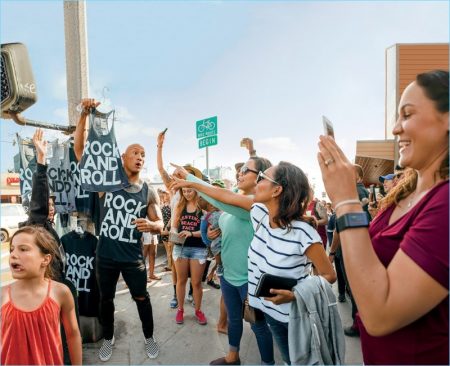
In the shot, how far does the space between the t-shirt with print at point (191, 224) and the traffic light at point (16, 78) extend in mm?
2565

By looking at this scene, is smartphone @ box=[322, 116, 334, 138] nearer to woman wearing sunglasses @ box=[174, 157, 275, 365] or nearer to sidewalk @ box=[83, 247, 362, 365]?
woman wearing sunglasses @ box=[174, 157, 275, 365]

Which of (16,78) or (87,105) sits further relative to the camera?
(87,105)

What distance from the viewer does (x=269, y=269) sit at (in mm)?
1896

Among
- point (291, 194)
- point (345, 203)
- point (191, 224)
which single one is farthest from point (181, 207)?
point (345, 203)

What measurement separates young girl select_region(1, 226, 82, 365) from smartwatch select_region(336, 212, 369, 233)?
168 centimetres

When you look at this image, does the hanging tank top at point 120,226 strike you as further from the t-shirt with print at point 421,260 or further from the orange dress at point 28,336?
the t-shirt with print at point 421,260

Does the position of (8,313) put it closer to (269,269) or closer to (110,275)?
(110,275)

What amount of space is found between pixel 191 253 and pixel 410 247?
10.7 feet

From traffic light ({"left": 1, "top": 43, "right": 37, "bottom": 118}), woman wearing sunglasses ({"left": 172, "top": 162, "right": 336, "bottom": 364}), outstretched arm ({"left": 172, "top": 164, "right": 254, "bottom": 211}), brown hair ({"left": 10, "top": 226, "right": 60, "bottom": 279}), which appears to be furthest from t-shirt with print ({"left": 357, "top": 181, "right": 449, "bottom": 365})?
traffic light ({"left": 1, "top": 43, "right": 37, "bottom": 118})

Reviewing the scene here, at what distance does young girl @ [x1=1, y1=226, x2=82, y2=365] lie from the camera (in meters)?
1.55

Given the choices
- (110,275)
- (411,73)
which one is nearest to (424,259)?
(110,275)

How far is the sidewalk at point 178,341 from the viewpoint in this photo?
2.87 m

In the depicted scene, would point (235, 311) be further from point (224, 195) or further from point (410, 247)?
point (410, 247)

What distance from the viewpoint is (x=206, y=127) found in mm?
6930
